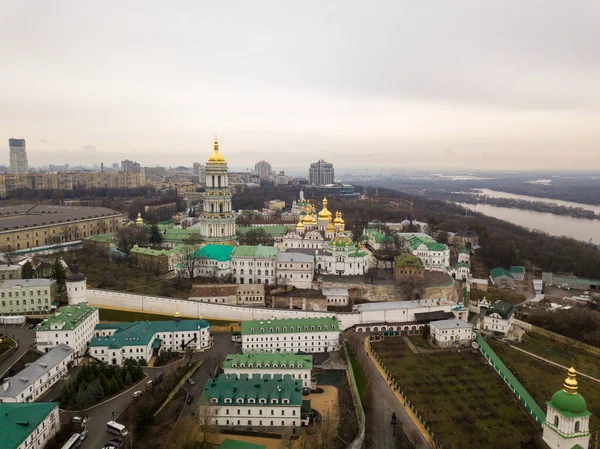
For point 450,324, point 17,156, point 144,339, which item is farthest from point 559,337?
point 17,156

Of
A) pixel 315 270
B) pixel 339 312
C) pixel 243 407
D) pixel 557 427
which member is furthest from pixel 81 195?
pixel 557 427

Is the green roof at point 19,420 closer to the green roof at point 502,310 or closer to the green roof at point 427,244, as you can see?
the green roof at point 502,310

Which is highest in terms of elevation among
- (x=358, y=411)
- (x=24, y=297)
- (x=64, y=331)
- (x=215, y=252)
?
(x=215, y=252)

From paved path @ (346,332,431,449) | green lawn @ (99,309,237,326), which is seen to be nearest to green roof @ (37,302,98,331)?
green lawn @ (99,309,237,326)

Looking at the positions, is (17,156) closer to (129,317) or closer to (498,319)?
(129,317)

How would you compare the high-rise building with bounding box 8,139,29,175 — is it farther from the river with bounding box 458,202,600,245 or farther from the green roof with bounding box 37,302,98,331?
the river with bounding box 458,202,600,245

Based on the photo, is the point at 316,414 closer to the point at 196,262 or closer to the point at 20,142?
the point at 196,262

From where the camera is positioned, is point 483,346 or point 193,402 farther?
point 483,346
